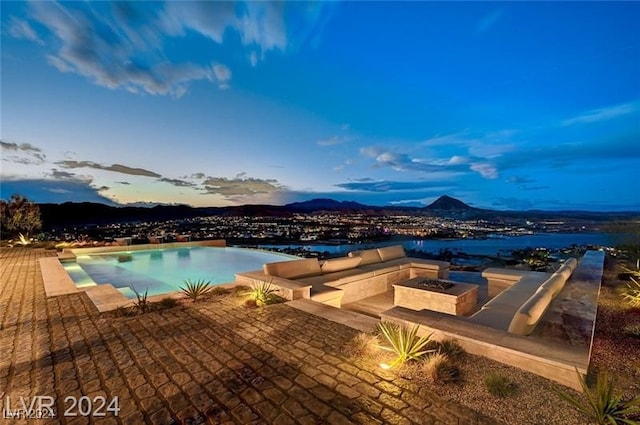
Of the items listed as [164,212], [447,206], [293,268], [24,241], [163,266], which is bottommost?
[163,266]

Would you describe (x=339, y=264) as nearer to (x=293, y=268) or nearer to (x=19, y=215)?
(x=293, y=268)

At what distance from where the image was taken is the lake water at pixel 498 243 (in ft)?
30.2

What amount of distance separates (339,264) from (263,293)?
105 inches

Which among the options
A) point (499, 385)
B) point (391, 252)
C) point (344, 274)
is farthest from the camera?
point (391, 252)

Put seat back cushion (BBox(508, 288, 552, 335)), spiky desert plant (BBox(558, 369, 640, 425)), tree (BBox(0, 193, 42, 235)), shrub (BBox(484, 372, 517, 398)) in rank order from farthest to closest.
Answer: tree (BBox(0, 193, 42, 235))
seat back cushion (BBox(508, 288, 552, 335))
shrub (BBox(484, 372, 517, 398))
spiky desert plant (BBox(558, 369, 640, 425))

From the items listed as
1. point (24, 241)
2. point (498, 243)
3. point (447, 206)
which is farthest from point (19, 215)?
point (447, 206)

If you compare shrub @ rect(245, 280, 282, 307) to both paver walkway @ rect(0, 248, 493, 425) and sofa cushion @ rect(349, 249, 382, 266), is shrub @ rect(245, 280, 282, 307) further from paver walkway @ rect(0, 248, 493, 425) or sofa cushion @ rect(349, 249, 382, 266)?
sofa cushion @ rect(349, 249, 382, 266)

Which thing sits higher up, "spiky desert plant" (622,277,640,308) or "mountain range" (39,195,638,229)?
"mountain range" (39,195,638,229)

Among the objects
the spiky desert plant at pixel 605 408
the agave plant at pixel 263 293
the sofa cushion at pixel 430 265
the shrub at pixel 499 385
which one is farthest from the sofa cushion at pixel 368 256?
the spiky desert plant at pixel 605 408

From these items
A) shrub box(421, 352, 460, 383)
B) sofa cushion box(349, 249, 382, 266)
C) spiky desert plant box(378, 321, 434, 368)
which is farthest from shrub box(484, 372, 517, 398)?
sofa cushion box(349, 249, 382, 266)

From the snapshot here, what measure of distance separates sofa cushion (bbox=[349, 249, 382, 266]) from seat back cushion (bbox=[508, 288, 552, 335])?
14.4 ft

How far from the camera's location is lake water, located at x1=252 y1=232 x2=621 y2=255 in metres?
9.22

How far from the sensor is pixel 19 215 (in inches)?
576

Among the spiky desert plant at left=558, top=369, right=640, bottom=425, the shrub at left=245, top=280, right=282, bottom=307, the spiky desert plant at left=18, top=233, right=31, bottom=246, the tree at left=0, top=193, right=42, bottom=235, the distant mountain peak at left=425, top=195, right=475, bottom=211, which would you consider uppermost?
the distant mountain peak at left=425, top=195, right=475, bottom=211
